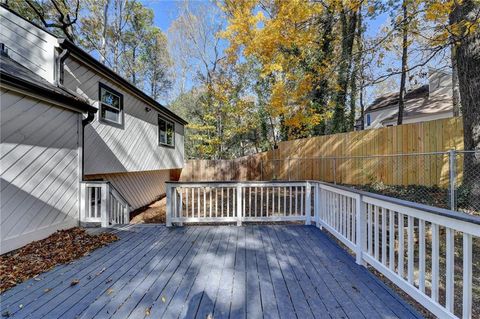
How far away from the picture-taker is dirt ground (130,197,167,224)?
6.89 meters

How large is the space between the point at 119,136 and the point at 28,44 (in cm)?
278

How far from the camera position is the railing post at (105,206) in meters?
4.58

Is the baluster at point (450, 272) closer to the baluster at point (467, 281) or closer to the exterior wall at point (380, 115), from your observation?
the baluster at point (467, 281)

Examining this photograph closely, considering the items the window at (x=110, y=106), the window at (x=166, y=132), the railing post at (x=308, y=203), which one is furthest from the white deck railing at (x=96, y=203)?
the window at (x=166, y=132)

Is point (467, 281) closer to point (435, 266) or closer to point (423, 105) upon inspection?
point (435, 266)

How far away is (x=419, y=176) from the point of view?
6105 millimetres

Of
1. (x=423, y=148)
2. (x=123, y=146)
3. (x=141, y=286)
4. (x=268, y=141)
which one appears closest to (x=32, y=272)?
(x=141, y=286)

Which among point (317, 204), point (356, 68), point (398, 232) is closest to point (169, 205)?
point (317, 204)

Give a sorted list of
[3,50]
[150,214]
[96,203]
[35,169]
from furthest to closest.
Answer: [150,214]
[96,203]
[3,50]
[35,169]

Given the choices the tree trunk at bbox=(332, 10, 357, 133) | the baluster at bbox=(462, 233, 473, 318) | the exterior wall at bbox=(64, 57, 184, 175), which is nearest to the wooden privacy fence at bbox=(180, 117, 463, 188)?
the tree trunk at bbox=(332, 10, 357, 133)

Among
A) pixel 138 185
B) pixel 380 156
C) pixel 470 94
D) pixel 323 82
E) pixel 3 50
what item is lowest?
pixel 138 185

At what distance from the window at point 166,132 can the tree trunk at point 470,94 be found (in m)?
9.51

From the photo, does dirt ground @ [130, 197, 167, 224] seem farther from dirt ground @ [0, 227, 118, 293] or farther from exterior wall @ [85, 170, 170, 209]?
dirt ground @ [0, 227, 118, 293]

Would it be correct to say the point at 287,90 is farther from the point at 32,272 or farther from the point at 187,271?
the point at 32,272
